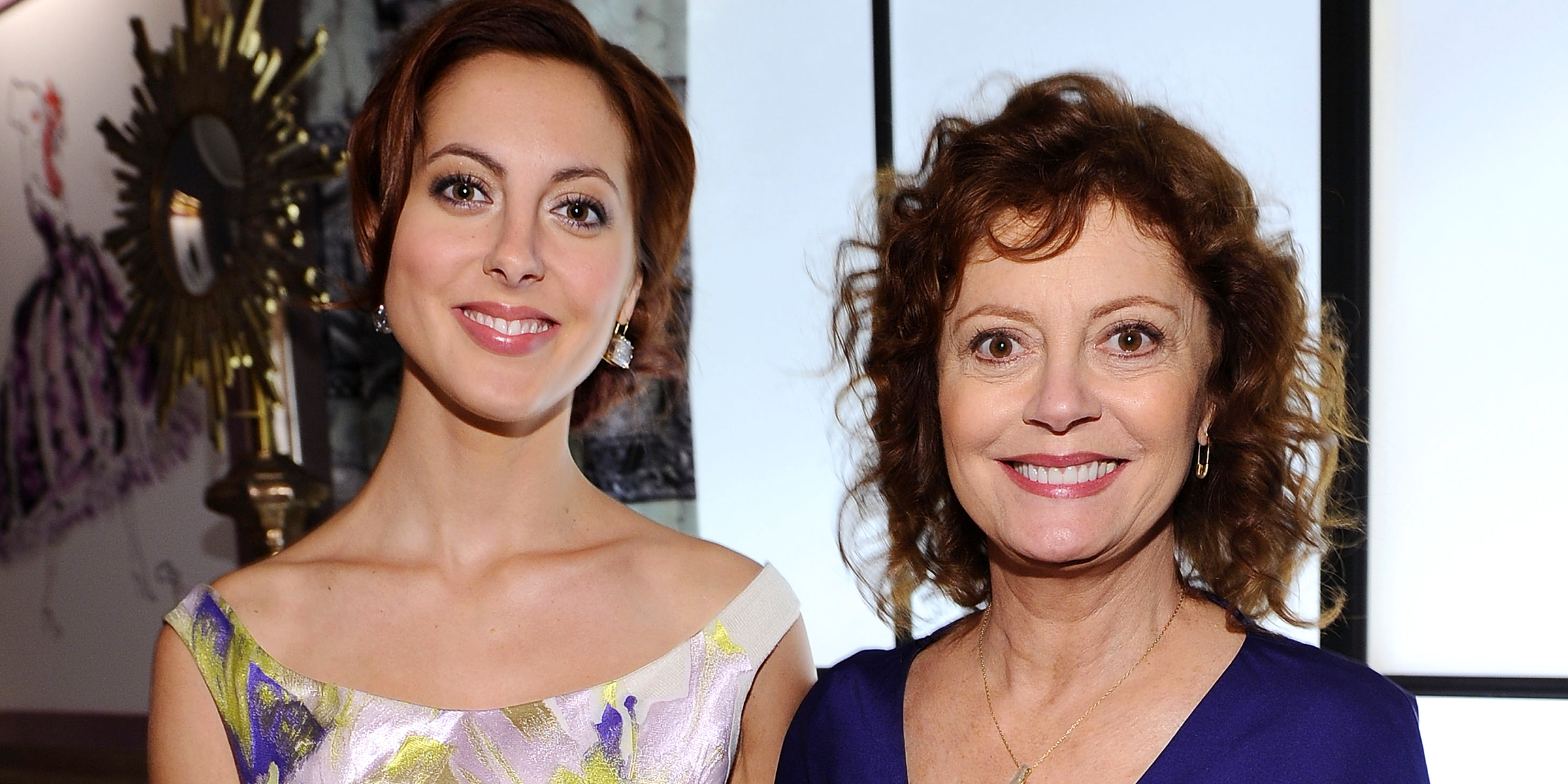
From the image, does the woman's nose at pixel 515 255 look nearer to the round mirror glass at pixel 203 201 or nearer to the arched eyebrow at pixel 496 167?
the arched eyebrow at pixel 496 167

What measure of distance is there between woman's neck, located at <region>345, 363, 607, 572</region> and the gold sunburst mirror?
1453mm

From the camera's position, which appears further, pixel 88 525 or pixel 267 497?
pixel 88 525

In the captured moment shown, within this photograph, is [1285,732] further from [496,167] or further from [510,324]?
[496,167]

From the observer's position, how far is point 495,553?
1835mm

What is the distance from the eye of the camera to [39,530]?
438cm

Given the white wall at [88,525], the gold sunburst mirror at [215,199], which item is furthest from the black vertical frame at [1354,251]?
the white wall at [88,525]

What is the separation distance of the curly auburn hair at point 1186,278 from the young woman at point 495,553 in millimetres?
339

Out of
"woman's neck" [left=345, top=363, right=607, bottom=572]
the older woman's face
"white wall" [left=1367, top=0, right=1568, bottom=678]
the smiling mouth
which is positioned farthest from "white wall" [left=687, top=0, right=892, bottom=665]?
the older woman's face

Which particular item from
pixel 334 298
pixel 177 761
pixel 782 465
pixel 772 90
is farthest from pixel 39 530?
pixel 177 761

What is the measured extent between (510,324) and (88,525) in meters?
3.19

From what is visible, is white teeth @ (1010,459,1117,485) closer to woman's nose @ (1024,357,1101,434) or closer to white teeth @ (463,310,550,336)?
woman's nose @ (1024,357,1101,434)

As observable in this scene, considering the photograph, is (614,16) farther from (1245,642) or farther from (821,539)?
(1245,642)

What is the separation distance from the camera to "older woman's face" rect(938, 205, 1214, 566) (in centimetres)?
136

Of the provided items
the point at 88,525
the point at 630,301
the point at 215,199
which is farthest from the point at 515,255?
the point at 88,525
